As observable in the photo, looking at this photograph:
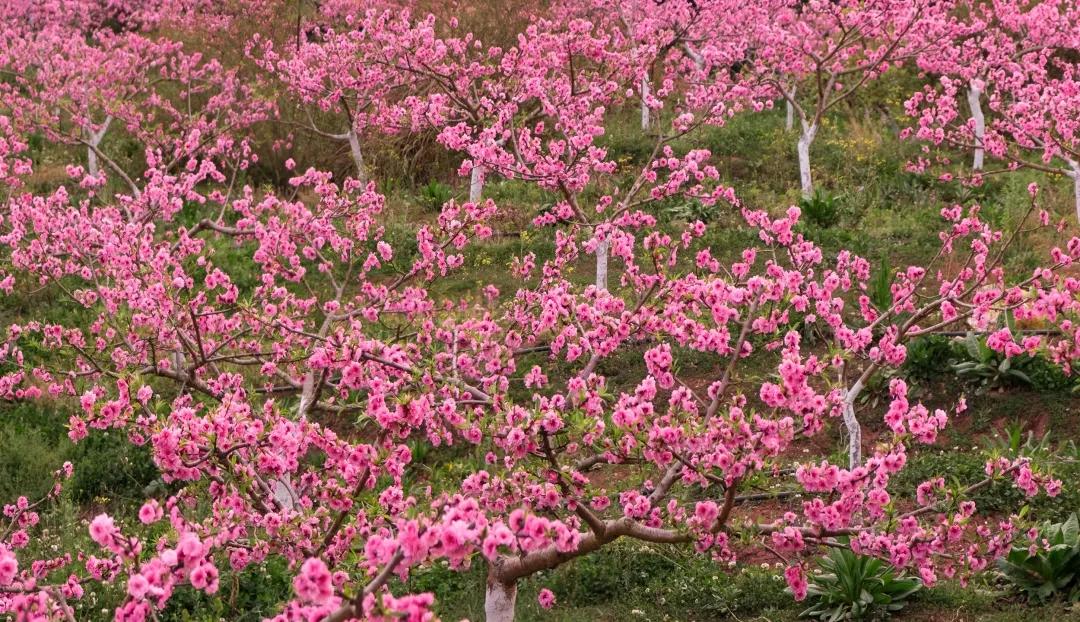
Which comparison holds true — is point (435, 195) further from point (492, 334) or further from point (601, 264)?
point (492, 334)

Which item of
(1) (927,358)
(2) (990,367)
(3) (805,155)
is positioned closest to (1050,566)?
(2) (990,367)

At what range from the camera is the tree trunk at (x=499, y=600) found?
468cm

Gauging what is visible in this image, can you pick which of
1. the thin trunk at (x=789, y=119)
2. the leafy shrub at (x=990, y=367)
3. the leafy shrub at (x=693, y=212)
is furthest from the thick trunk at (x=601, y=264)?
the thin trunk at (x=789, y=119)

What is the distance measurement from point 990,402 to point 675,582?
340cm

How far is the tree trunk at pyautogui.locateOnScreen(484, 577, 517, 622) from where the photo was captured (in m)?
4.68

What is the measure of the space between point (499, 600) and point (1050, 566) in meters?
2.98

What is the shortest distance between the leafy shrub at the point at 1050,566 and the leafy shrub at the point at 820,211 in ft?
22.8

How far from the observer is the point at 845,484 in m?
3.96

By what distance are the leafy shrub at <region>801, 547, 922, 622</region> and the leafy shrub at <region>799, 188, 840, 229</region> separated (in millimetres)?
7074

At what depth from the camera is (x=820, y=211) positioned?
1220 cm

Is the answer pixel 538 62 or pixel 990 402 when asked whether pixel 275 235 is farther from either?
pixel 990 402

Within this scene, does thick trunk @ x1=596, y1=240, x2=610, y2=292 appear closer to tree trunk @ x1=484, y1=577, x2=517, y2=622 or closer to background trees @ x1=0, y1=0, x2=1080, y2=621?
background trees @ x1=0, y1=0, x2=1080, y2=621

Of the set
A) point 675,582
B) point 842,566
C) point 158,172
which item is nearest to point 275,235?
point 158,172

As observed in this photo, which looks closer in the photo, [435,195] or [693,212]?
[693,212]
